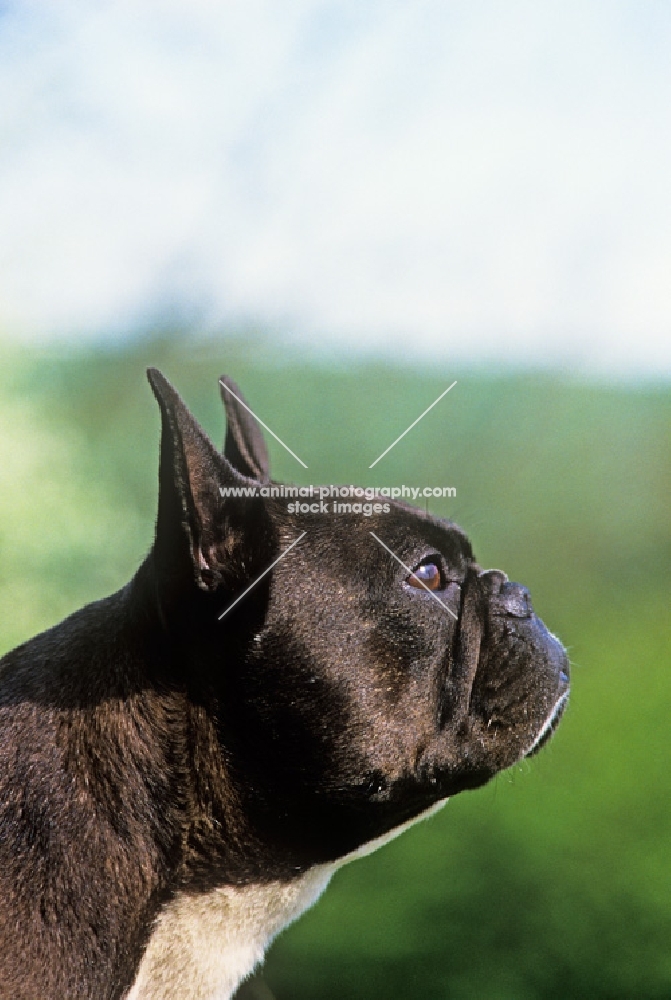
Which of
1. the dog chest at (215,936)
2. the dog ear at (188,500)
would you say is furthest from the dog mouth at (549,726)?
the dog ear at (188,500)

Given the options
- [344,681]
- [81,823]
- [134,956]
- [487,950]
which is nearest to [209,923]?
[134,956]

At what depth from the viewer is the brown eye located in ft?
10.6

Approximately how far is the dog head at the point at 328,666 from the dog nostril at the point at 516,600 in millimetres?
99

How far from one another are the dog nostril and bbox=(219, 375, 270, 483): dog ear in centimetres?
93

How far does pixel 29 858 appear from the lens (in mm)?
2684

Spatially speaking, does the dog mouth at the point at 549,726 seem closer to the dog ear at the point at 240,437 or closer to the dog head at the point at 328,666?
the dog head at the point at 328,666

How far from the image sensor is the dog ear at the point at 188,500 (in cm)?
264

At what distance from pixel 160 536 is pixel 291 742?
71cm

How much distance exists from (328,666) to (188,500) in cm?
65

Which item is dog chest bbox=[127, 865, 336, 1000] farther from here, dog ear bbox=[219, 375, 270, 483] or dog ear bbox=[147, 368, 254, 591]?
dog ear bbox=[219, 375, 270, 483]

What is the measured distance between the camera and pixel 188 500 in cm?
278

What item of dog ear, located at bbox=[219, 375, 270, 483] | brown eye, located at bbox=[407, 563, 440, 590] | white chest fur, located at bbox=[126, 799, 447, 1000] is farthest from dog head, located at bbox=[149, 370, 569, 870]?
dog ear, located at bbox=[219, 375, 270, 483]

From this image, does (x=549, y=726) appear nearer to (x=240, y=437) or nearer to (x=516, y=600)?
(x=516, y=600)

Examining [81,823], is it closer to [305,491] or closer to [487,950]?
[305,491]
